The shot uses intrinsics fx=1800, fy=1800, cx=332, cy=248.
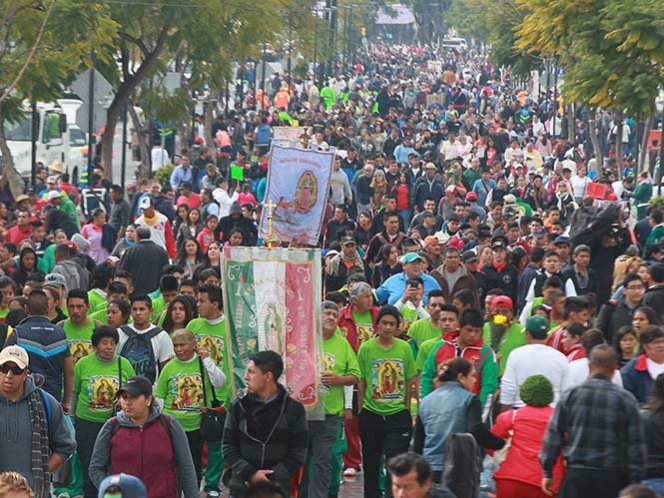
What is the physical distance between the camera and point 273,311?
38.3 ft

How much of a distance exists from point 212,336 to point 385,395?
1452 mm

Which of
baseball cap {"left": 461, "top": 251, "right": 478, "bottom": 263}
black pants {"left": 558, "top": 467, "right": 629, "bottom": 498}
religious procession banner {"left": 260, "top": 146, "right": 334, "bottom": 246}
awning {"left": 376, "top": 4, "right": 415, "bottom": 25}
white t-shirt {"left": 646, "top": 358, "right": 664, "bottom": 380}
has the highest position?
awning {"left": 376, "top": 4, "right": 415, "bottom": 25}

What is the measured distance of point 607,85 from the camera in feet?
87.4

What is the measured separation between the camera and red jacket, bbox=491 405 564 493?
1059 centimetres

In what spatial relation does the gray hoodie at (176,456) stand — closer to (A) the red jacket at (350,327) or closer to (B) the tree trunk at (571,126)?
(A) the red jacket at (350,327)

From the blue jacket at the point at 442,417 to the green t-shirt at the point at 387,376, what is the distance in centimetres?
200

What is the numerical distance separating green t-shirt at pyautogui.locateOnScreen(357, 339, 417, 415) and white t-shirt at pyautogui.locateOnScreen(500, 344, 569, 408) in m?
1.17

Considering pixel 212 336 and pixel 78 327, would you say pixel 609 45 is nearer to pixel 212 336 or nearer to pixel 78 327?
pixel 212 336

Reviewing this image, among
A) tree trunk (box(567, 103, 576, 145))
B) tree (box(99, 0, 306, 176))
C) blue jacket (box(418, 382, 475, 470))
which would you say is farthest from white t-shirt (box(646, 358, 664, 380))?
tree trunk (box(567, 103, 576, 145))

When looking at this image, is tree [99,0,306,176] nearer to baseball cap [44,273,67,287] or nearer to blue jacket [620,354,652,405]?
baseball cap [44,273,67,287]

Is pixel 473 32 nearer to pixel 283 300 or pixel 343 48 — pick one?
pixel 343 48

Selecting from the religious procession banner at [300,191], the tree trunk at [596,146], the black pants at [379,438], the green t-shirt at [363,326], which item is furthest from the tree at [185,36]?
the black pants at [379,438]

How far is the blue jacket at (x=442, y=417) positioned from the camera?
34.9 feet

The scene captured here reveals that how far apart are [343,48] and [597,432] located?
76661 mm
